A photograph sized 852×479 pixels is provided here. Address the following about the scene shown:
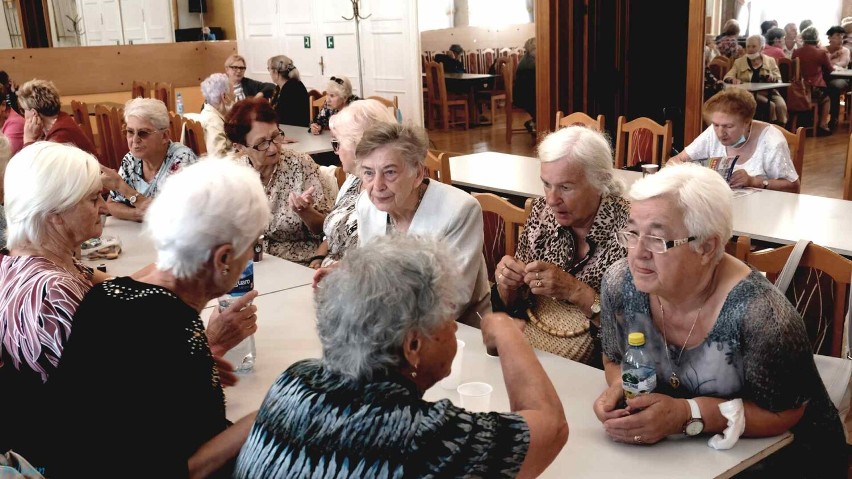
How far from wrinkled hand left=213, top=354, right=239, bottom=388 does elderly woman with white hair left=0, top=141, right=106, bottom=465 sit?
36 cm

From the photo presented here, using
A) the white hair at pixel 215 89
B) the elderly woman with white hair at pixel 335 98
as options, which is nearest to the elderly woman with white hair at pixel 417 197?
the elderly woman with white hair at pixel 335 98

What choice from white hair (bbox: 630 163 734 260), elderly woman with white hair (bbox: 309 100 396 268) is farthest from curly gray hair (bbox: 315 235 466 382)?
elderly woman with white hair (bbox: 309 100 396 268)

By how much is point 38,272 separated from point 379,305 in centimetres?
118

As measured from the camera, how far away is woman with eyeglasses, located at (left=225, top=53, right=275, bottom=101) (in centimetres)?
880

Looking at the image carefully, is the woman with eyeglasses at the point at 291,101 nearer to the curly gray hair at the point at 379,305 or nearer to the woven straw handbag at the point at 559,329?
the woven straw handbag at the point at 559,329

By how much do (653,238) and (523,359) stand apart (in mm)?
499

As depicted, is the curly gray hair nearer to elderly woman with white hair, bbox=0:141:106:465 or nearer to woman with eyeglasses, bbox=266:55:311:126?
elderly woman with white hair, bbox=0:141:106:465

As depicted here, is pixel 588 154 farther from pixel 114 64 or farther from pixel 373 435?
pixel 114 64

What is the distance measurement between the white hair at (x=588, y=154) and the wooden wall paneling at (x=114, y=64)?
367 inches

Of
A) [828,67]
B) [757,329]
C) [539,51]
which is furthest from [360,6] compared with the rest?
[757,329]

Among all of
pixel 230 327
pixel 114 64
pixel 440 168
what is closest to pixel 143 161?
pixel 440 168

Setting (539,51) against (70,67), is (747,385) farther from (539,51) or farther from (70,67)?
(70,67)

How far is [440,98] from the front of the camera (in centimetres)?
1113

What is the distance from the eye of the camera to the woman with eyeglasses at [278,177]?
12.3 ft
